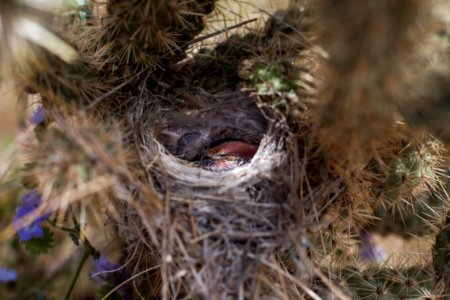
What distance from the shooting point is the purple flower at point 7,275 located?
216cm

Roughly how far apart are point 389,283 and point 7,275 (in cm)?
125

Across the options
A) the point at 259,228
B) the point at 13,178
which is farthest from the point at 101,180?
the point at 13,178

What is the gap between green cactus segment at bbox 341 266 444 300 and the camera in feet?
5.82

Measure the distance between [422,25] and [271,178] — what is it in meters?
0.55

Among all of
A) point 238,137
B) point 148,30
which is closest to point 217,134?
point 238,137

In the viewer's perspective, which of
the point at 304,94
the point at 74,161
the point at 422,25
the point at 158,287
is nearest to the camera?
the point at 422,25

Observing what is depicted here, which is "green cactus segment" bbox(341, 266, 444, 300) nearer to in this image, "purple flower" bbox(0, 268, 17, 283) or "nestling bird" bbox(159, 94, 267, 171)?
"nestling bird" bbox(159, 94, 267, 171)

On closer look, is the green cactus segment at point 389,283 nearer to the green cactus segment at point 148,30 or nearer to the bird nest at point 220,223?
the bird nest at point 220,223

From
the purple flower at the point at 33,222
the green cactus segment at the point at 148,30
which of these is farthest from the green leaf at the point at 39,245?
the green cactus segment at the point at 148,30

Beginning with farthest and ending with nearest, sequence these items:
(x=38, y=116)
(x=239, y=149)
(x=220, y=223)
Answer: (x=239, y=149) < (x=38, y=116) < (x=220, y=223)

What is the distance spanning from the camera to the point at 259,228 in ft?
4.87

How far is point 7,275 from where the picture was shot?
2.17 m

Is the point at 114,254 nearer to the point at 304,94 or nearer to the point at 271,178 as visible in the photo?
the point at 271,178

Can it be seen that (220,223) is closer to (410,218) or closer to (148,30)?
(148,30)
